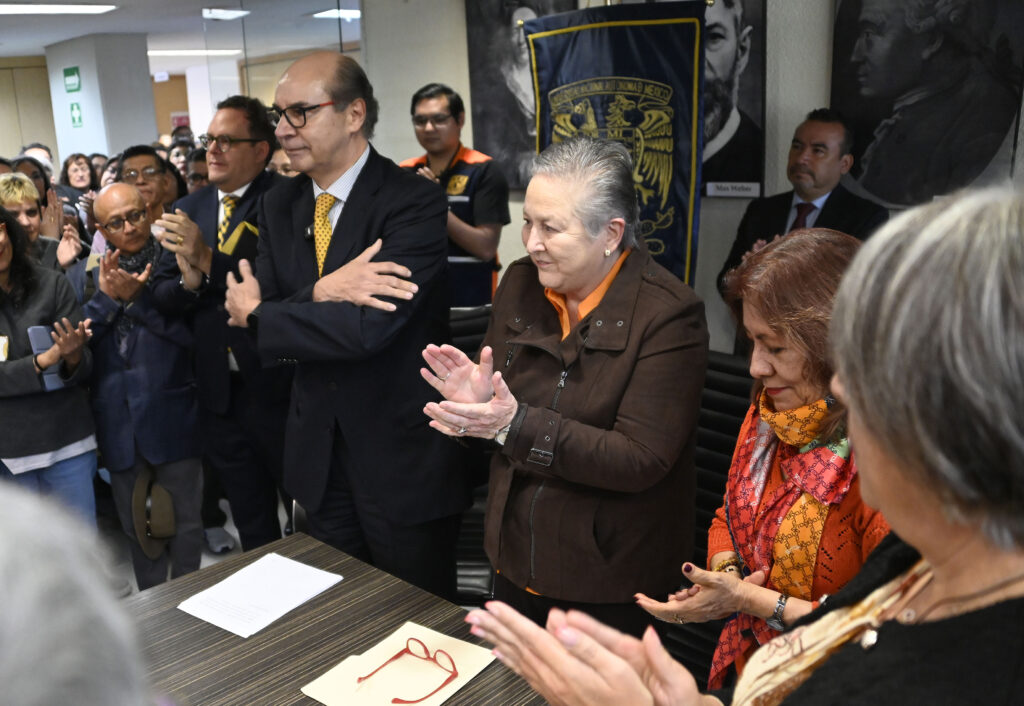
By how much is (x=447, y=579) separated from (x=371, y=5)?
4.34 metres

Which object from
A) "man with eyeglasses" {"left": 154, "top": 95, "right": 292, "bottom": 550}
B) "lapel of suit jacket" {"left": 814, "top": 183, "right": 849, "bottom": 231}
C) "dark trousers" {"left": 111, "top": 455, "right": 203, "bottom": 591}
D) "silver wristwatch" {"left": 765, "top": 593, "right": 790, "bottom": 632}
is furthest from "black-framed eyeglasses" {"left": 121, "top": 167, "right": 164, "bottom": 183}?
"silver wristwatch" {"left": 765, "top": 593, "right": 790, "bottom": 632}

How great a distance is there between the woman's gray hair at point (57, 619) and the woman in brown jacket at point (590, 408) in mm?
1173

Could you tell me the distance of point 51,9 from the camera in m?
9.29

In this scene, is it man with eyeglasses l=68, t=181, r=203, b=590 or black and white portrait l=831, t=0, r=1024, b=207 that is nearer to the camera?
black and white portrait l=831, t=0, r=1024, b=207

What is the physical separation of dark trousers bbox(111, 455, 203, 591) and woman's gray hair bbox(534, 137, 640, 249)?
1987 millimetres

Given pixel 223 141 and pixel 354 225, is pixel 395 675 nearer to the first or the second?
pixel 354 225

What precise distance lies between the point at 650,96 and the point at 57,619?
2937 millimetres

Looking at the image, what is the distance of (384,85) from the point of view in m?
5.52

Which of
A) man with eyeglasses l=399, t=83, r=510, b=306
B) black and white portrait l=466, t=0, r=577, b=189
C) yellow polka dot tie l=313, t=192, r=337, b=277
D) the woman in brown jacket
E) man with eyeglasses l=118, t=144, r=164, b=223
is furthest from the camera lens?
black and white portrait l=466, t=0, r=577, b=189

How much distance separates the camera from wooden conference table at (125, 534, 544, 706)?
1350 millimetres

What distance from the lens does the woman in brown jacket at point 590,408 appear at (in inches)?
66.4

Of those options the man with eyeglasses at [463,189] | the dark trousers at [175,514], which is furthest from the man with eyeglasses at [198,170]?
the dark trousers at [175,514]

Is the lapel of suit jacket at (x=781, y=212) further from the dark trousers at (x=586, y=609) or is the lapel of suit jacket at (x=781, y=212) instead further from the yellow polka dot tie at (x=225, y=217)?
the yellow polka dot tie at (x=225, y=217)

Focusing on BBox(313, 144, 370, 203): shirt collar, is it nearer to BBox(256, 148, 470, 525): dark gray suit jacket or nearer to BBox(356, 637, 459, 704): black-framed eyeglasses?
BBox(256, 148, 470, 525): dark gray suit jacket
